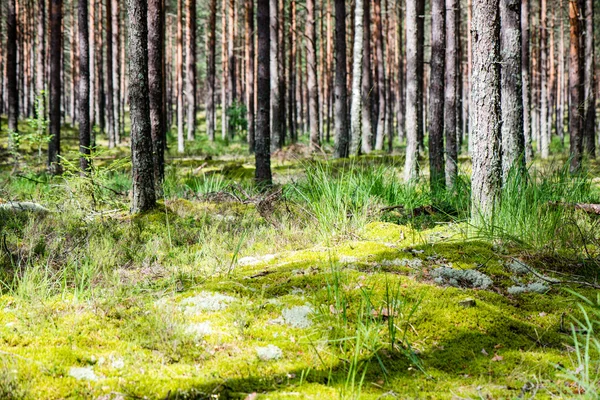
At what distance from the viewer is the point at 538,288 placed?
11.4ft

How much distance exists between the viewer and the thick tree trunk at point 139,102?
242 inches

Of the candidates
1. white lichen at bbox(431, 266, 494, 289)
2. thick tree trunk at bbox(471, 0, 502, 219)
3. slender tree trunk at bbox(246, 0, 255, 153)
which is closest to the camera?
white lichen at bbox(431, 266, 494, 289)

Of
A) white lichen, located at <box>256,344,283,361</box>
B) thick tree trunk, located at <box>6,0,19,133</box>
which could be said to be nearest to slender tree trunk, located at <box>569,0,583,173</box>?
white lichen, located at <box>256,344,283,361</box>

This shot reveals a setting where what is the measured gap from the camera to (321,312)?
2908mm

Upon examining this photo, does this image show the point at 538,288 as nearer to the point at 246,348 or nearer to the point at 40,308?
the point at 246,348

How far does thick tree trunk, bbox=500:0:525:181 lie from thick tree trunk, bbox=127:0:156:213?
181 inches

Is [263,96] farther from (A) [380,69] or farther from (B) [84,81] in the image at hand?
(A) [380,69]

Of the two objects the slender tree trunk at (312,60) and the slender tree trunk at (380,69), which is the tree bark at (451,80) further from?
the slender tree trunk at (380,69)

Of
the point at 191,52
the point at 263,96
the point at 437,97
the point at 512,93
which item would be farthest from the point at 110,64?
the point at 512,93

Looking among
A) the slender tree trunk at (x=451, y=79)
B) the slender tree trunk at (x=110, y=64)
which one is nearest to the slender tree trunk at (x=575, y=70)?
the slender tree trunk at (x=451, y=79)

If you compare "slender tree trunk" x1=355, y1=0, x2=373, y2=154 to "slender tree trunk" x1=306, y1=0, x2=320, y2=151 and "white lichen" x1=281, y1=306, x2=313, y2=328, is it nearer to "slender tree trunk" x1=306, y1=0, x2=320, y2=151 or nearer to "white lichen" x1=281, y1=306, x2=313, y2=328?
"slender tree trunk" x1=306, y1=0, x2=320, y2=151

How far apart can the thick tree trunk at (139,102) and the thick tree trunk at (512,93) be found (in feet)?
15.1

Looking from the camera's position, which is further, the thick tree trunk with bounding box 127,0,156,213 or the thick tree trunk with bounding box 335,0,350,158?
the thick tree trunk with bounding box 335,0,350,158

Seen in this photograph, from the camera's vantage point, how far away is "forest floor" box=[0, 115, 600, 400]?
2.27 m
